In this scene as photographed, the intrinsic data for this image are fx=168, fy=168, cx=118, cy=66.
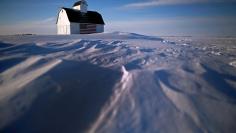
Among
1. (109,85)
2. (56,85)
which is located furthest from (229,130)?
(56,85)

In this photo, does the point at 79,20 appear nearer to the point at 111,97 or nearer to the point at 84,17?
the point at 84,17

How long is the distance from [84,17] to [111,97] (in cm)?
1806

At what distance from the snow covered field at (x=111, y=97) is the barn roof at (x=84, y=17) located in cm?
1519

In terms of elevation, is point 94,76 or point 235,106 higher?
point 94,76

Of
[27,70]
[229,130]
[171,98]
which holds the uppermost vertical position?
[27,70]

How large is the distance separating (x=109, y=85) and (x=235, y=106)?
6.52ft

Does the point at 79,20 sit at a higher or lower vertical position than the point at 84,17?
lower

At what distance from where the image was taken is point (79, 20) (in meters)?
18.4

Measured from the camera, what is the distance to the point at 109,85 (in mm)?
2934

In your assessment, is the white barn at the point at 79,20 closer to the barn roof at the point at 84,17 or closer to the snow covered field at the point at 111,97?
the barn roof at the point at 84,17

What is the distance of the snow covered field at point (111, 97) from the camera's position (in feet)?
6.94

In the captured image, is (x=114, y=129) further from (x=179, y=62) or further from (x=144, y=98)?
(x=179, y=62)

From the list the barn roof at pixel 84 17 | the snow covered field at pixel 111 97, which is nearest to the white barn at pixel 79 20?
the barn roof at pixel 84 17

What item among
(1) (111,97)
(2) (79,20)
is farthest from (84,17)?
(1) (111,97)
